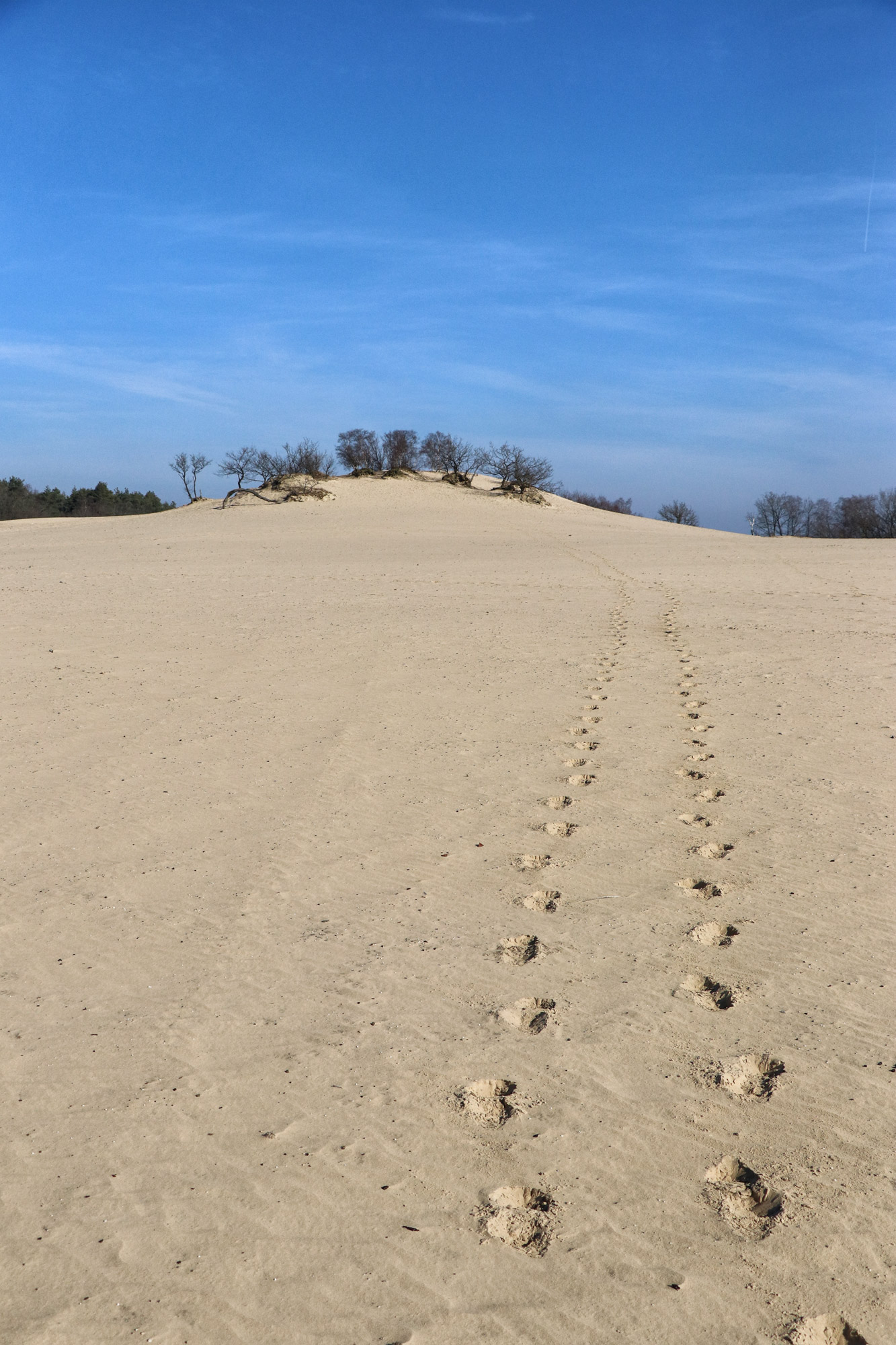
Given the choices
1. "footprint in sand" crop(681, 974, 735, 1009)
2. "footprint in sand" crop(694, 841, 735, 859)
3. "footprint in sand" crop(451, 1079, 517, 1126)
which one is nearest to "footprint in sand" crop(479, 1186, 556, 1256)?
"footprint in sand" crop(451, 1079, 517, 1126)

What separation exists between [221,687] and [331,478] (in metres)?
27.3

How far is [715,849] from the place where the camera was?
4.16 meters

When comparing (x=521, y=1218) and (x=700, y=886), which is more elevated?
(x=700, y=886)

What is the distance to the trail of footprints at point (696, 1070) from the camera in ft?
6.93

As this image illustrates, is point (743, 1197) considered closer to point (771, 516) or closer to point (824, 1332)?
point (824, 1332)

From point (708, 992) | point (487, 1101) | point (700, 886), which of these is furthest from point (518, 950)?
point (700, 886)

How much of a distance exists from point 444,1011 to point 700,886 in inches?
54.4

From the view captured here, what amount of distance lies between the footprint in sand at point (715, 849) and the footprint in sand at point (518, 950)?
1082 millimetres

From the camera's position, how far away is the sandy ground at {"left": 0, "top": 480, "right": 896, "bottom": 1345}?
2000 mm

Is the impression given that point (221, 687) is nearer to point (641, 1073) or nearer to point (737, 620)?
point (641, 1073)

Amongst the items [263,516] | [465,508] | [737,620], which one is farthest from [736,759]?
[465,508]

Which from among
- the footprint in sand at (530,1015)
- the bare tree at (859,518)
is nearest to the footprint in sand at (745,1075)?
the footprint in sand at (530,1015)

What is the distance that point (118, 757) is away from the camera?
551 centimetres

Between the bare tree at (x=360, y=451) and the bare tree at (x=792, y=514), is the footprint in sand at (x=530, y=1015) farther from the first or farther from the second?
the bare tree at (x=792, y=514)
